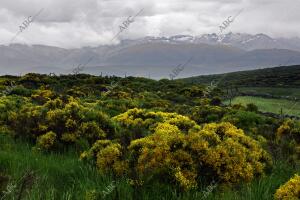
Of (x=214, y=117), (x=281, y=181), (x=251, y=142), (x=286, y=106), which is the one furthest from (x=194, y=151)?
(x=286, y=106)

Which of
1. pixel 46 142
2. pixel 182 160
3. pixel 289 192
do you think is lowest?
pixel 46 142

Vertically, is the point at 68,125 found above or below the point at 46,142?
above

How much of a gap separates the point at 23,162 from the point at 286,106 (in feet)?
126

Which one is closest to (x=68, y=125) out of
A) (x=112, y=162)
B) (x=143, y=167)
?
(x=112, y=162)

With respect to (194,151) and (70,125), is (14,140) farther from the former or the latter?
(194,151)

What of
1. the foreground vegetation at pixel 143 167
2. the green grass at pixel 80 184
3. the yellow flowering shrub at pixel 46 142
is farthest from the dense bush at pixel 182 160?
the yellow flowering shrub at pixel 46 142

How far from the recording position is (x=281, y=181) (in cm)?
830

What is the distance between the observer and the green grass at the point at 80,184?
682 cm

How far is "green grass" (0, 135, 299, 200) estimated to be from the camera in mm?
6820


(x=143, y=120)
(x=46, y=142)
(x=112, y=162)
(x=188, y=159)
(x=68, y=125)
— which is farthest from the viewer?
(x=143, y=120)

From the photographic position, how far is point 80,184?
7.28 m

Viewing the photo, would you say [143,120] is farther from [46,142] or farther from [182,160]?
[182,160]

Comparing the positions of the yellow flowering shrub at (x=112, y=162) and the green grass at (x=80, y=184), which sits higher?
the yellow flowering shrub at (x=112, y=162)

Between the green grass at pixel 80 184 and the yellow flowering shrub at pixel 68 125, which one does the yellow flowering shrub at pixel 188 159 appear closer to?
the green grass at pixel 80 184
